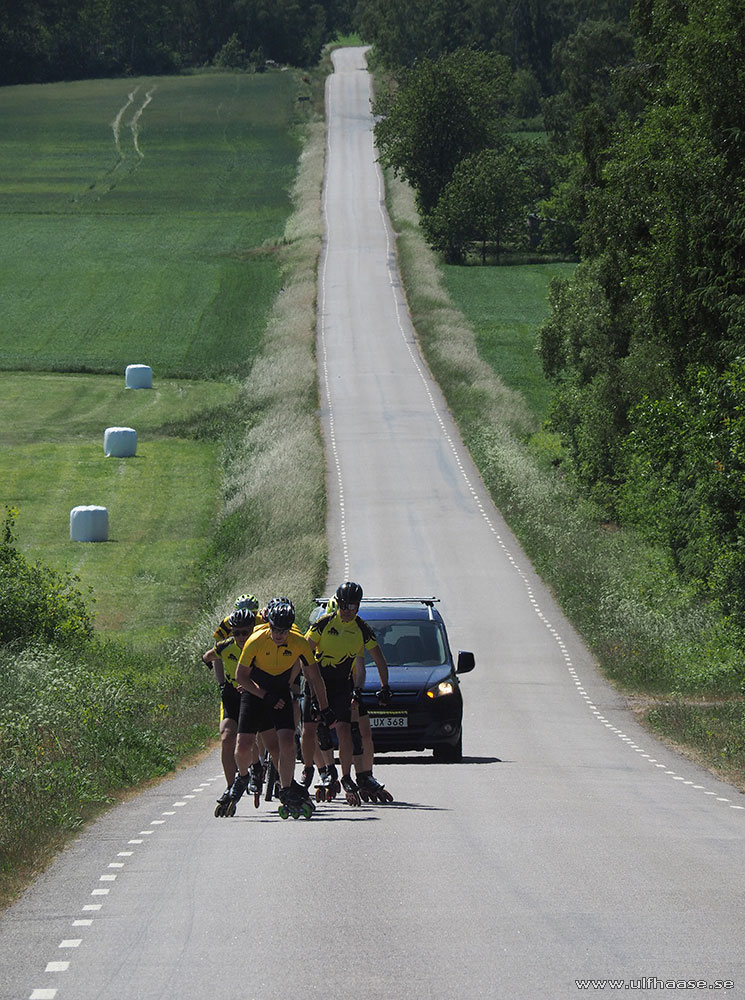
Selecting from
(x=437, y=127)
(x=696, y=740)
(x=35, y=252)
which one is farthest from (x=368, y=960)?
(x=437, y=127)

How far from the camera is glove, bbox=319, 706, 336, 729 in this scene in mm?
13398

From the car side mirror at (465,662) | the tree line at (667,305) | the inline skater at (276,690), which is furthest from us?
the tree line at (667,305)

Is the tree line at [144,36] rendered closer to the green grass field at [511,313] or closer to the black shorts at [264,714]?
the green grass field at [511,313]

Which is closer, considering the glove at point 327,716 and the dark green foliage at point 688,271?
the glove at point 327,716

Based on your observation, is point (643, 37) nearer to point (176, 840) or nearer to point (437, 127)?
point (176, 840)

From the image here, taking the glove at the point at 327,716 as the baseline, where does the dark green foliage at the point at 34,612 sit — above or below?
above

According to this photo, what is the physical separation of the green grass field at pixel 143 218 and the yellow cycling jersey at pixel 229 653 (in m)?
54.9

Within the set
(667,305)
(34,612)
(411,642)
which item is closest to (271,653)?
(411,642)

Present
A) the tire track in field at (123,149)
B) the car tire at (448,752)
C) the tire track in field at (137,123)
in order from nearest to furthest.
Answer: the car tire at (448,752), the tire track in field at (123,149), the tire track in field at (137,123)

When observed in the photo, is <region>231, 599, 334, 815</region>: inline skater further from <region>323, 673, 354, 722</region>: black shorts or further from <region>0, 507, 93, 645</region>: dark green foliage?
<region>0, 507, 93, 645</region>: dark green foliage

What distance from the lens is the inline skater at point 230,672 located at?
1353cm

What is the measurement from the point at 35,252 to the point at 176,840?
293ft

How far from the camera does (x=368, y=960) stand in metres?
7.84

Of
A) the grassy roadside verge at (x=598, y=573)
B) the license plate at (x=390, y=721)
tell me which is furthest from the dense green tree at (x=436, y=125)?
the license plate at (x=390, y=721)
